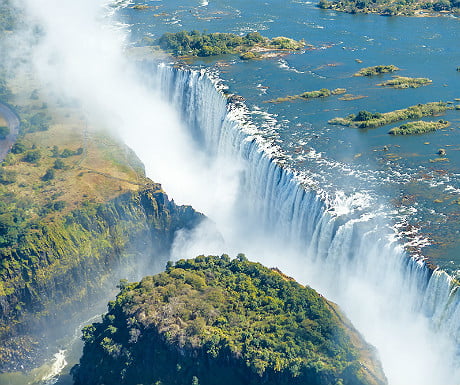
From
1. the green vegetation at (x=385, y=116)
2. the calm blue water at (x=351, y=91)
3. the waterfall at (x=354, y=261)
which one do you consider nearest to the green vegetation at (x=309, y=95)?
the calm blue water at (x=351, y=91)

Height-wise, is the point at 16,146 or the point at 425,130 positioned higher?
the point at 425,130

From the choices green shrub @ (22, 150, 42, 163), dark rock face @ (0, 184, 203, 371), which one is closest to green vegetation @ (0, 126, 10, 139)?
green shrub @ (22, 150, 42, 163)

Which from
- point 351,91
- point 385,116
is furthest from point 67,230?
point 351,91

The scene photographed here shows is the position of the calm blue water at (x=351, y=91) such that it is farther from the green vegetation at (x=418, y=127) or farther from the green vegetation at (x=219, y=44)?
the green vegetation at (x=219, y=44)

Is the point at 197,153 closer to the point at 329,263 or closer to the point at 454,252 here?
the point at 329,263

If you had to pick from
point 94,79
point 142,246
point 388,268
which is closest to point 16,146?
point 142,246

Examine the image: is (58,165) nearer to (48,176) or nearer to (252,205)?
(48,176)
